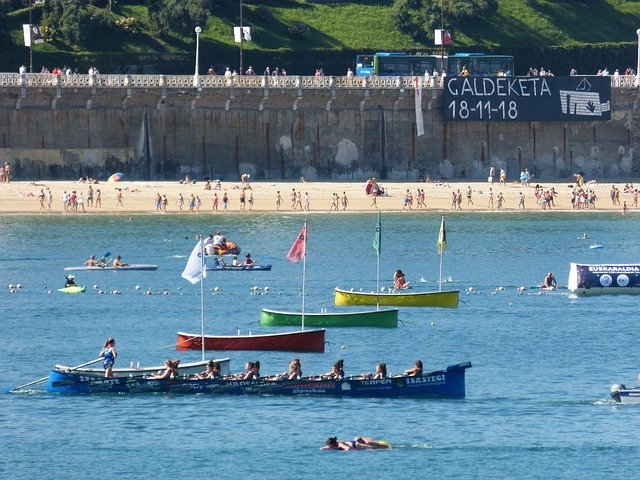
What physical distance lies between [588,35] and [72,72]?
3912 centimetres

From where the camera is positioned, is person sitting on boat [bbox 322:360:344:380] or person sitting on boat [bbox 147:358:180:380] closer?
person sitting on boat [bbox 322:360:344:380]

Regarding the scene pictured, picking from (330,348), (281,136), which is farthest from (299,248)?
(281,136)

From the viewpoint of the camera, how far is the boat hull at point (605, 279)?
7762 centimetres

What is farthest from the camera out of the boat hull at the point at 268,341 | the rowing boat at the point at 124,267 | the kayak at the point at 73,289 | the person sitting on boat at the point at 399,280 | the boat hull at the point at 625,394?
the rowing boat at the point at 124,267

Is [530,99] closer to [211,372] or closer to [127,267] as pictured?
[127,267]

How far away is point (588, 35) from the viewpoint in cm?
12988

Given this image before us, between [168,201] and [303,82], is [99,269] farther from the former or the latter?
[303,82]

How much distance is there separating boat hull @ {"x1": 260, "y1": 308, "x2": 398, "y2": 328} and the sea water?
1.33 ft

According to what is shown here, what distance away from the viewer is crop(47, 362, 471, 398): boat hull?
55.7 meters

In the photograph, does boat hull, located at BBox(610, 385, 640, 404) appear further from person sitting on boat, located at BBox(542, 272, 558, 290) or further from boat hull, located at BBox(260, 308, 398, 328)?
person sitting on boat, located at BBox(542, 272, 558, 290)

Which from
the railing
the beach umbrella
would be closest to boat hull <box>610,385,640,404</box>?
the railing

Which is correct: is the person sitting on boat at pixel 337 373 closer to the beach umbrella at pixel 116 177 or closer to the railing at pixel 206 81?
the beach umbrella at pixel 116 177

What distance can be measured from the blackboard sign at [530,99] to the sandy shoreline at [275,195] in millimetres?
4637

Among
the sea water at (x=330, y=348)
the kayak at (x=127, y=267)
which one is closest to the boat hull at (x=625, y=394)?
the sea water at (x=330, y=348)
